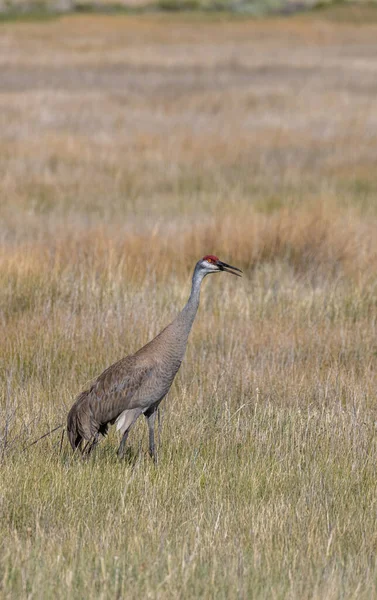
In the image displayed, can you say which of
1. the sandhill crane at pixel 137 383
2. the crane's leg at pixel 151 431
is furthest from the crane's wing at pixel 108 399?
the crane's leg at pixel 151 431

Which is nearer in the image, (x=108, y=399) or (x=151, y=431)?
(x=108, y=399)

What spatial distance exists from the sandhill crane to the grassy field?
0.68ft

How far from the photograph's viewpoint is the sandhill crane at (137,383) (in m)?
5.21

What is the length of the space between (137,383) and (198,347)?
2.54 meters

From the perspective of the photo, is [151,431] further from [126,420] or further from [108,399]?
[108,399]

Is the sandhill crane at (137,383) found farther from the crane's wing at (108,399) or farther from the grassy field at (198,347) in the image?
the grassy field at (198,347)

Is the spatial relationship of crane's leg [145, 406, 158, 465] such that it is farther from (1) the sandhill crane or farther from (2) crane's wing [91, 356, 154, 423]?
(2) crane's wing [91, 356, 154, 423]

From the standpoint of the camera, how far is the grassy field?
415 centimetres

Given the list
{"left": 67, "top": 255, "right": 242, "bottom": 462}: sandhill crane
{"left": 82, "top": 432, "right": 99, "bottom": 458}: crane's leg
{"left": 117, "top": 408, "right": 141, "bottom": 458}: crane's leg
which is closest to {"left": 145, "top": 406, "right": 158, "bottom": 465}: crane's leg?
{"left": 67, "top": 255, "right": 242, "bottom": 462}: sandhill crane

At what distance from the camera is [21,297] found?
336 inches

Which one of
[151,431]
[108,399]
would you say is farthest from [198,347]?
[108,399]

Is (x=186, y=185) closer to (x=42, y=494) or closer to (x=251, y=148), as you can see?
(x=251, y=148)

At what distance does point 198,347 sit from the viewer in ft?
25.3

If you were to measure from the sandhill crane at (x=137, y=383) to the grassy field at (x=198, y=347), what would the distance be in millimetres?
206
